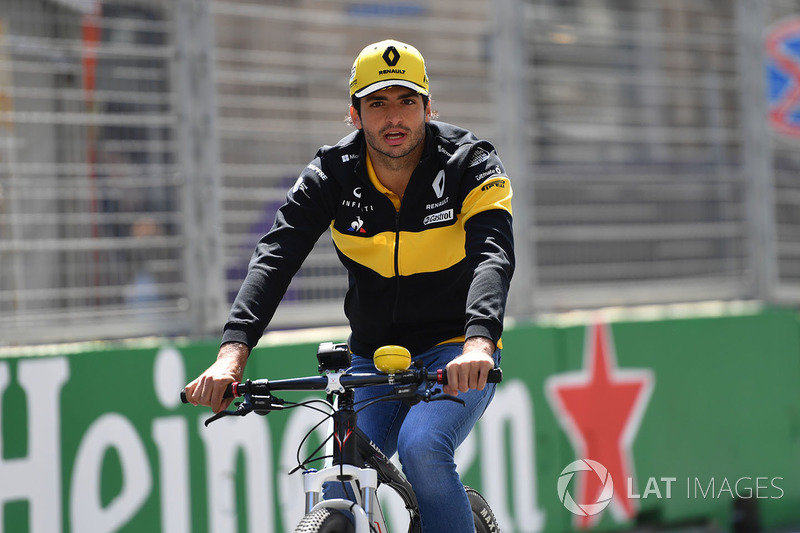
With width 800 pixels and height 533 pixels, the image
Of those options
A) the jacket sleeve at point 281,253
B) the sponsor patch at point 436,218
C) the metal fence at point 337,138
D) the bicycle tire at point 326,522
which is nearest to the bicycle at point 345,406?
the bicycle tire at point 326,522

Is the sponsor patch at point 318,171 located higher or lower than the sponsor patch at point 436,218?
higher

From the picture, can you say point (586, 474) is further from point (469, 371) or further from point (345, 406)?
point (469, 371)

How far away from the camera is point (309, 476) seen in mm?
3295

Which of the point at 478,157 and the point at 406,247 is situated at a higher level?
the point at 478,157

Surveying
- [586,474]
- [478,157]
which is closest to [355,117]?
[478,157]

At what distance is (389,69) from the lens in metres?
3.67

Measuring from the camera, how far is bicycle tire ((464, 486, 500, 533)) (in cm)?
404

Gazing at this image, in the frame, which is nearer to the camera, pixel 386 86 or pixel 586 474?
pixel 386 86

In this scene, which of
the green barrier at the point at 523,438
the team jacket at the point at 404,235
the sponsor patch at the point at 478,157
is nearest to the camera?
the team jacket at the point at 404,235

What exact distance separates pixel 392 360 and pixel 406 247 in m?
0.62

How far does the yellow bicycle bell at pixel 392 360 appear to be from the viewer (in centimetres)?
327

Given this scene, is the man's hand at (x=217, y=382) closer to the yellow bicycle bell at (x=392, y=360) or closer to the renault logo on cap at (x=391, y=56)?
the yellow bicycle bell at (x=392, y=360)

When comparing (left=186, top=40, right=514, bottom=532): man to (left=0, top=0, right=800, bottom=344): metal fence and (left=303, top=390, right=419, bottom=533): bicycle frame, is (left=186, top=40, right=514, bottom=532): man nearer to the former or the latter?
(left=303, top=390, right=419, bottom=533): bicycle frame

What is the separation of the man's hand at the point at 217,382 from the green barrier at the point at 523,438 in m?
2.51
